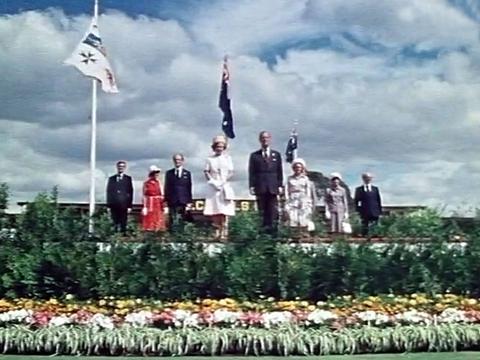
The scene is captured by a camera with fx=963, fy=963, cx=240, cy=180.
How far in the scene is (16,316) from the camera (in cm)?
1001


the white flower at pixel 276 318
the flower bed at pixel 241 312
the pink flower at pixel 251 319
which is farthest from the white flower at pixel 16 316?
the white flower at pixel 276 318

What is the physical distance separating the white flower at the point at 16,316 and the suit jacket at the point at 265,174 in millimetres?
4697

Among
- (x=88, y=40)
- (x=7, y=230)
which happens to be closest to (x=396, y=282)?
(x=7, y=230)

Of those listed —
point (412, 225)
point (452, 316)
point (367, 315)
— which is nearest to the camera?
point (367, 315)

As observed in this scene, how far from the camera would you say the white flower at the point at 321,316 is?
982cm

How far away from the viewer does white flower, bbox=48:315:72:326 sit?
973cm

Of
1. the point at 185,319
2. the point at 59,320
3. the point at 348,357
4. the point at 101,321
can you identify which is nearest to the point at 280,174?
the point at 185,319

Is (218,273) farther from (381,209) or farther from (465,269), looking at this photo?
(381,209)

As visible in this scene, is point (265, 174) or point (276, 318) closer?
point (276, 318)

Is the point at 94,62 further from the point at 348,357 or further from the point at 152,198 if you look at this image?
the point at 348,357

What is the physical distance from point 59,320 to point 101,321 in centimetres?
44

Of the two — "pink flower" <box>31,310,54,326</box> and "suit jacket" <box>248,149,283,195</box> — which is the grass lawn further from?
"suit jacket" <box>248,149,283,195</box>

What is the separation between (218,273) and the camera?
10977 millimetres

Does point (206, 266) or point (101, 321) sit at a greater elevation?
point (206, 266)
